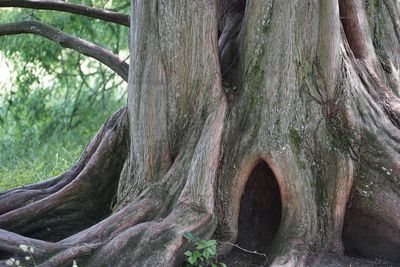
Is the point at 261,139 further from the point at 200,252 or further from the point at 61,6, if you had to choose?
the point at 61,6

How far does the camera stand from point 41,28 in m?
7.45

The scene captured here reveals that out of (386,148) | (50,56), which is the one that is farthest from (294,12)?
(50,56)

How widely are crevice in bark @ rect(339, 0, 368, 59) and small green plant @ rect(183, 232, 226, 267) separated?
2.17 metres

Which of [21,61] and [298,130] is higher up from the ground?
[21,61]

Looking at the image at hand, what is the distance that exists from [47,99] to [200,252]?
874 cm

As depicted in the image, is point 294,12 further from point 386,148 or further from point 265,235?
point 265,235

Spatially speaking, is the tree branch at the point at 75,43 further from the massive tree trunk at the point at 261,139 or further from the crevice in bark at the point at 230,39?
the massive tree trunk at the point at 261,139

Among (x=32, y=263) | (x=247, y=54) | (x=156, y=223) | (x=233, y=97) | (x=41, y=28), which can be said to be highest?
(x=41, y=28)

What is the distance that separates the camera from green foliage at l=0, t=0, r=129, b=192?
417 inches

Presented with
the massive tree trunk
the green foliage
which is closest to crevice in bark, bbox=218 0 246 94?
the massive tree trunk

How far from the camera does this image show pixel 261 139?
4969mm

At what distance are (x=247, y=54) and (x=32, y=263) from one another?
2.18 metres

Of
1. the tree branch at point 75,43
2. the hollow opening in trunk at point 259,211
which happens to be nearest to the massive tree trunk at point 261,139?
the hollow opening in trunk at point 259,211

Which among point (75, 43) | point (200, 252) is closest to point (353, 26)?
point (200, 252)
